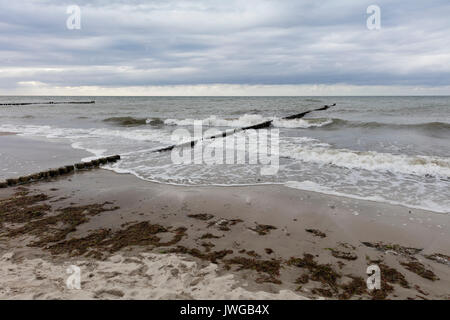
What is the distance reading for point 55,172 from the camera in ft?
28.3

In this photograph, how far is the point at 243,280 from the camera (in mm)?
3641

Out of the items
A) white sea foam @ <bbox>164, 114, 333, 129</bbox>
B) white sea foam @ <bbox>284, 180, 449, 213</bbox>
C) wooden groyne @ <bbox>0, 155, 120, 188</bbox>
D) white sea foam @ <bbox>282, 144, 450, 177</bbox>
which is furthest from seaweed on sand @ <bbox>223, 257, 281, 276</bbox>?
white sea foam @ <bbox>164, 114, 333, 129</bbox>

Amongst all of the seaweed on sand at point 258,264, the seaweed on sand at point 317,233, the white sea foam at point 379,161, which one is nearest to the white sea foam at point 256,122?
the white sea foam at point 379,161

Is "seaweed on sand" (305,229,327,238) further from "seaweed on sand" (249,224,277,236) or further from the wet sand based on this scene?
→ "seaweed on sand" (249,224,277,236)

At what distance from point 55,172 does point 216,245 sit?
257 inches

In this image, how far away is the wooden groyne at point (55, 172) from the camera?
25.6 feet

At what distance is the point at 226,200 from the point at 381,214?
3.33 m

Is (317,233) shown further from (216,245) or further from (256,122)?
(256,122)

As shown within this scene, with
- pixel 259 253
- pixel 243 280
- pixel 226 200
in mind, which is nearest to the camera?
pixel 243 280

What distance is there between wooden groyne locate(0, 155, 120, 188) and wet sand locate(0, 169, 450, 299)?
0.79 metres

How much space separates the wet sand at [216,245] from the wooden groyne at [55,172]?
0.79m
